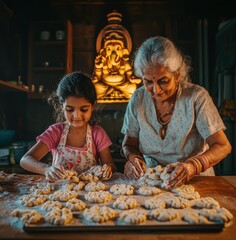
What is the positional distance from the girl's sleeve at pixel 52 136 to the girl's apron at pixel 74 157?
32 millimetres

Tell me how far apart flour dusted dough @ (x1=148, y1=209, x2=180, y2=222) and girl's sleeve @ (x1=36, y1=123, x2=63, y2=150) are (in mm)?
1013

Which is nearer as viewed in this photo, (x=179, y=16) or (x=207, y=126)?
(x=207, y=126)

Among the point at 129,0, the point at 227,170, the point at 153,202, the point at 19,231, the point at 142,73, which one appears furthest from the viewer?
the point at 129,0

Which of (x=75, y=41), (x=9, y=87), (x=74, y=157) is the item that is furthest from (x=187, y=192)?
(x=75, y=41)

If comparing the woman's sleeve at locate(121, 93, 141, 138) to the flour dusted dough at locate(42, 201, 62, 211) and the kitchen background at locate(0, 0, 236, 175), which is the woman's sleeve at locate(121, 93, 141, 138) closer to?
the flour dusted dough at locate(42, 201, 62, 211)

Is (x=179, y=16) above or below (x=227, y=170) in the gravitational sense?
above

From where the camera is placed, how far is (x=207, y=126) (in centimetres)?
161

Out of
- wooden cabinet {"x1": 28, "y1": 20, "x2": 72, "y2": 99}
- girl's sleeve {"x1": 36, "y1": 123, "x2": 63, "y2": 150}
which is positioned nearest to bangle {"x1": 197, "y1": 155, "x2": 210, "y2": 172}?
girl's sleeve {"x1": 36, "y1": 123, "x2": 63, "y2": 150}

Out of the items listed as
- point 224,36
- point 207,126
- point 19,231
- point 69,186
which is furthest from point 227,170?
point 19,231

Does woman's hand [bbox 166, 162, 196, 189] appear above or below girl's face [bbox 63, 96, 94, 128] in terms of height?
below

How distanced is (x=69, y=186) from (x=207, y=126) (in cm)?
81

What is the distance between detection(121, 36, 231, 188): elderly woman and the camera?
1.53 m

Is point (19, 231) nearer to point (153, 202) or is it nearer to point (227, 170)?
point (153, 202)

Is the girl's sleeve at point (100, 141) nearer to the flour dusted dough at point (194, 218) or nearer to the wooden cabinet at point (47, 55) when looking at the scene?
the flour dusted dough at point (194, 218)
